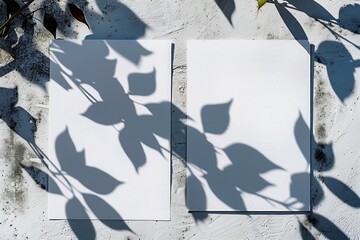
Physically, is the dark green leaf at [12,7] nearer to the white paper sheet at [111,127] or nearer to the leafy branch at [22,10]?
the leafy branch at [22,10]

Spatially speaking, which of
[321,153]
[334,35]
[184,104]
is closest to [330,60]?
[334,35]

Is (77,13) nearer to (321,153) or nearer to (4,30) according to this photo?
(4,30)

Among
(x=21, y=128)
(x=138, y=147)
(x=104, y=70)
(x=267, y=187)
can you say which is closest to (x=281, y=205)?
(x=267, y=187)

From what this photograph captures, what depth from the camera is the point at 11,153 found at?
Result: 107 cm

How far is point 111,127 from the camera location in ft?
3.46

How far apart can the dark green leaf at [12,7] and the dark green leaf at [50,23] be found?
0.21 ft

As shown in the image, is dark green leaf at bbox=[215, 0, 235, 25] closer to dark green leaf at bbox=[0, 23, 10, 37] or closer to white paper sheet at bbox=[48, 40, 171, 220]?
white paper sheet at bbox=[48, 40, 171, 220]

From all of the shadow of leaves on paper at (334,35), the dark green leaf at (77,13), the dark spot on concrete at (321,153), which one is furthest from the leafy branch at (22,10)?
the dark spot on concrete at (321,153)

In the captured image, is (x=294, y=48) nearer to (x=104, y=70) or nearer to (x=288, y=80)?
(x=288, y=80)

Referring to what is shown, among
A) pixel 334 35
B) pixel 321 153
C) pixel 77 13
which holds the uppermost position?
pixel 77 13

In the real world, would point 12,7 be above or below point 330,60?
above

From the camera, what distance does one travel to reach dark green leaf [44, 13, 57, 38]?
1040 millimetres

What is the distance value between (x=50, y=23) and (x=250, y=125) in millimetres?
481

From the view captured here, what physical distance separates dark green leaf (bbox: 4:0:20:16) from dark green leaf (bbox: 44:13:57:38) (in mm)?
63
